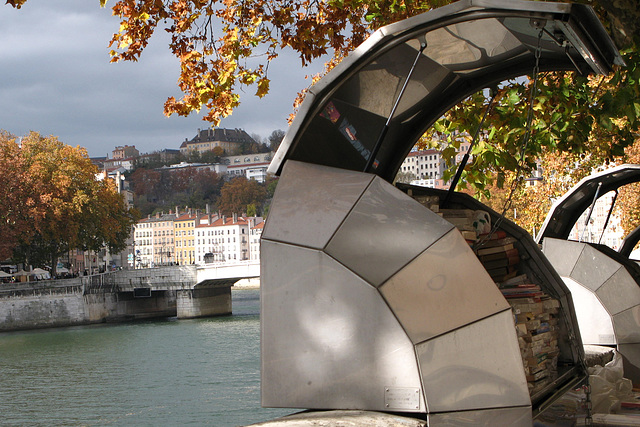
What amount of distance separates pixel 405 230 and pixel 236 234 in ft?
489

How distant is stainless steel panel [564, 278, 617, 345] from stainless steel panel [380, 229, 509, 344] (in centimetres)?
552

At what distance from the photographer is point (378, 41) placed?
432cm

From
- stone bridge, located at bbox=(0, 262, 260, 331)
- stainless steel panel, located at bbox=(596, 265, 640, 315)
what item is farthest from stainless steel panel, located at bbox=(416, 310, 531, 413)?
stone bridge, located at bbox=(0, 262, 260, 331)

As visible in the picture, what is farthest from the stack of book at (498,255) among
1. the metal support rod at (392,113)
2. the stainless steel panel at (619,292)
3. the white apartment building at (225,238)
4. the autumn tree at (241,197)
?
the autumn tree at (241,197)

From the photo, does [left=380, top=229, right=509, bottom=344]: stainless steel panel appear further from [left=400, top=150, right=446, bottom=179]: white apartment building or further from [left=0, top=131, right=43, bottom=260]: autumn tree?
[left=400, top=150, right=446, bottom=179]: white apartment building

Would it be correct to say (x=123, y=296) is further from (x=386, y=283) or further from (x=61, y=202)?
(x=386, y=283)

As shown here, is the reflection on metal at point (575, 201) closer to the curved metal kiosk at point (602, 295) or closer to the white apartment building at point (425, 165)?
the curved metal kiosk at point (602, 295)

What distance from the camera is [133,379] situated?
96.4 feet

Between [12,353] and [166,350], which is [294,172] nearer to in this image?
[166,350]

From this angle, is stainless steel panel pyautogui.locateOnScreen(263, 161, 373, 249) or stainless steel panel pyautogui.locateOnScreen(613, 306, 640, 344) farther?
stainless steel panel pyautogui.locateOnScreen(613, 306, 640, 344)

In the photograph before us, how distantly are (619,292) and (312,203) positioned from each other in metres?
6.29

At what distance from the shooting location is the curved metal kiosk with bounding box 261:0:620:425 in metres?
4.13

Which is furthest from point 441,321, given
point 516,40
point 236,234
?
point 236,234

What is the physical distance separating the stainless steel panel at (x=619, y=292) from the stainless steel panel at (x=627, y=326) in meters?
0.07
